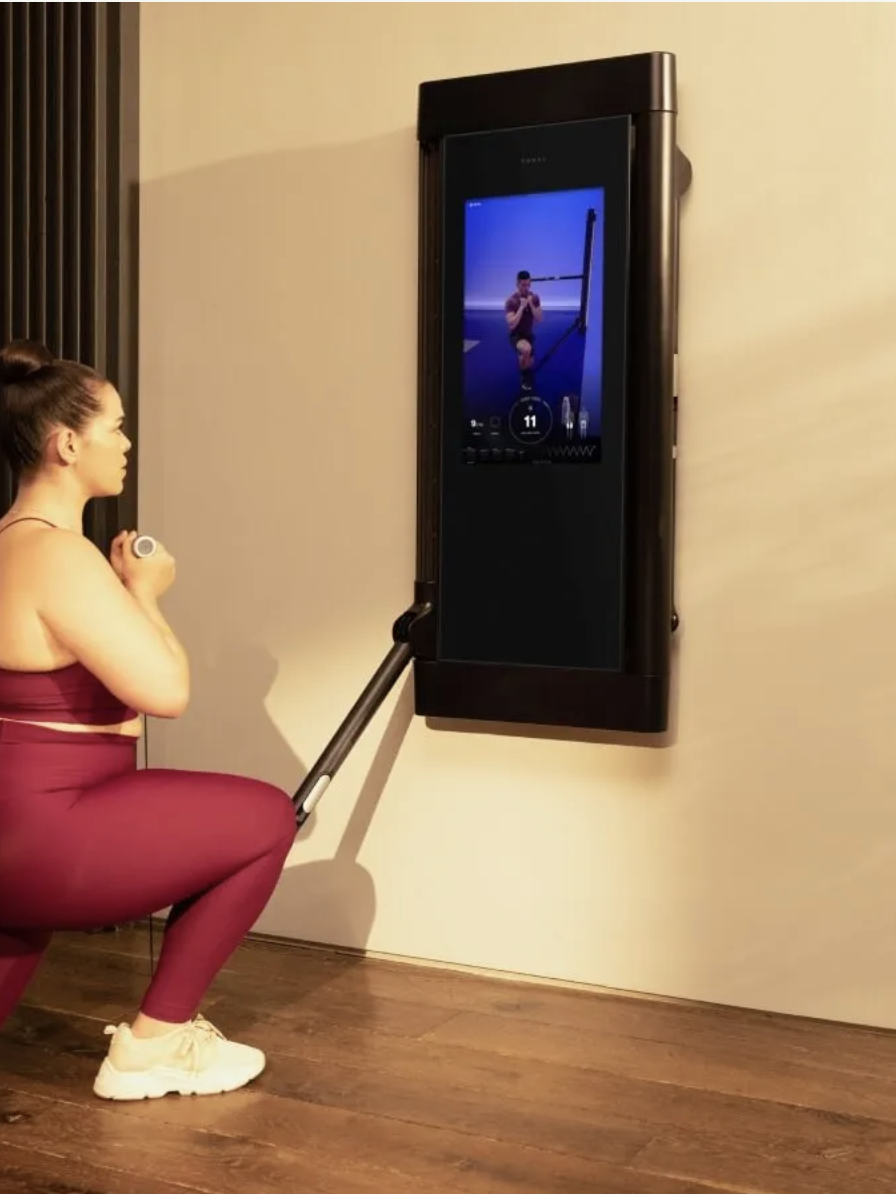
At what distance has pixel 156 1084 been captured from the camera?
229 cm

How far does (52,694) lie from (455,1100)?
0.85 metres

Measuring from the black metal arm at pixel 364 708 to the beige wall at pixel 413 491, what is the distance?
0.41 ft

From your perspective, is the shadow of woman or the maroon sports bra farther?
the shadow of woman

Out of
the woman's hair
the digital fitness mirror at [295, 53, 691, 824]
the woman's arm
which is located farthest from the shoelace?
the woman's hair

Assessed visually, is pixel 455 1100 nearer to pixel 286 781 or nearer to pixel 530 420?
pixel 286 781

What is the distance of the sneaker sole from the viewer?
2277 millimetres

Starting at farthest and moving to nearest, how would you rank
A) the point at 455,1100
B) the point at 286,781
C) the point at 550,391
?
the point at 286,781 → the point at 550,391 → the point at 455,1100

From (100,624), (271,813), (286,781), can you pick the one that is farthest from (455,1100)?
(286,781)

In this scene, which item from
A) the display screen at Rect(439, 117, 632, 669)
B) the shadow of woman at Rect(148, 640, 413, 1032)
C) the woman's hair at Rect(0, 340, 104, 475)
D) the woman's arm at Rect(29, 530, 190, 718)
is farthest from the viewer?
the shadow of woman at Rect(148, 640, 413, 1032)

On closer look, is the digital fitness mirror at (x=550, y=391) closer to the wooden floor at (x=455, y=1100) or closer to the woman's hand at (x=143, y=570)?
the wooden floor at (x=455, y=1100)

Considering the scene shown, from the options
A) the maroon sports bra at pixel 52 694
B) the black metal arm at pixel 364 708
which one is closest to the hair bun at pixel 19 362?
the maroon sports bra at pixel 52 694

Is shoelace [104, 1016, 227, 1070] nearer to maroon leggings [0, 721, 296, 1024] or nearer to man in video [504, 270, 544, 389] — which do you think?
maroon leggings [0, 721, 296, 1024]

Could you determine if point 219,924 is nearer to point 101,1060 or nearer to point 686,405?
point 101,1060

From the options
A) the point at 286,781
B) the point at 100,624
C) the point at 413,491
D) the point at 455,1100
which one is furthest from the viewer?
the point at 286,781
